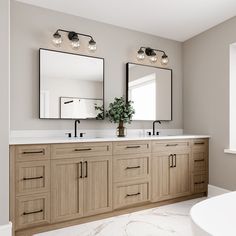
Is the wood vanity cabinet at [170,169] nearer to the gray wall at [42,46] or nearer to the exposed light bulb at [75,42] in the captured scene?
the gray wall at [42,46]

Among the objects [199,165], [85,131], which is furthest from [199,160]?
[85,131]

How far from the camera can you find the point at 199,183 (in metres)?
3.37

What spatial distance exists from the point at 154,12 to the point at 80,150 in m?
2.04

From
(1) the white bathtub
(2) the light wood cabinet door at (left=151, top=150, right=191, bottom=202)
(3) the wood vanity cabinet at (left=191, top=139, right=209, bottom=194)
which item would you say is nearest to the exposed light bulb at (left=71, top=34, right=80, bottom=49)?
(2) the light wood cabinet door at (left=151, top=150, right=191, bottom=202)

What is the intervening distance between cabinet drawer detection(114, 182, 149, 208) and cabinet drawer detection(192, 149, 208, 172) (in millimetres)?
884

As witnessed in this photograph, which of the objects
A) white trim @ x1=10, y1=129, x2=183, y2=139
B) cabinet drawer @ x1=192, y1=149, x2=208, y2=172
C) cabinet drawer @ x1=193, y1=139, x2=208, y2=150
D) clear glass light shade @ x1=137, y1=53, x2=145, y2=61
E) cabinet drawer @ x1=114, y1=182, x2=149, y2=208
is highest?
clear glass light shade @ x1=137, y1=53, x2=145, y2=61

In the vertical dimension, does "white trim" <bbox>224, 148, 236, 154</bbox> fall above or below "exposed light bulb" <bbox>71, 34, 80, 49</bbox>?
below

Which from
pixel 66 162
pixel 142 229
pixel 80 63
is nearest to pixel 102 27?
pixel 80 63

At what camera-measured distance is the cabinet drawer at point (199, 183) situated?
3315 millimetres

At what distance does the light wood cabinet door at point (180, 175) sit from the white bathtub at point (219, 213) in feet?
5.13

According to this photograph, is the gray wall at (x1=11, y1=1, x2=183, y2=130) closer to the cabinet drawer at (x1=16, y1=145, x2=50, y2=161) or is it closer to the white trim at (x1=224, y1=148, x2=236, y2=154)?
the cabinet drawer at (x1=16, y1=145, x2=50, y2=161)

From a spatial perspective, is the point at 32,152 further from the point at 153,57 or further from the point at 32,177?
the point at 153,57

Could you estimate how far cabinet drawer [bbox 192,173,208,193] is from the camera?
3315 millimetres

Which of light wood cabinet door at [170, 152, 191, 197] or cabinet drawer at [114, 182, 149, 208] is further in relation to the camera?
light wood cabinet door at [170, 152, 191, 197]
